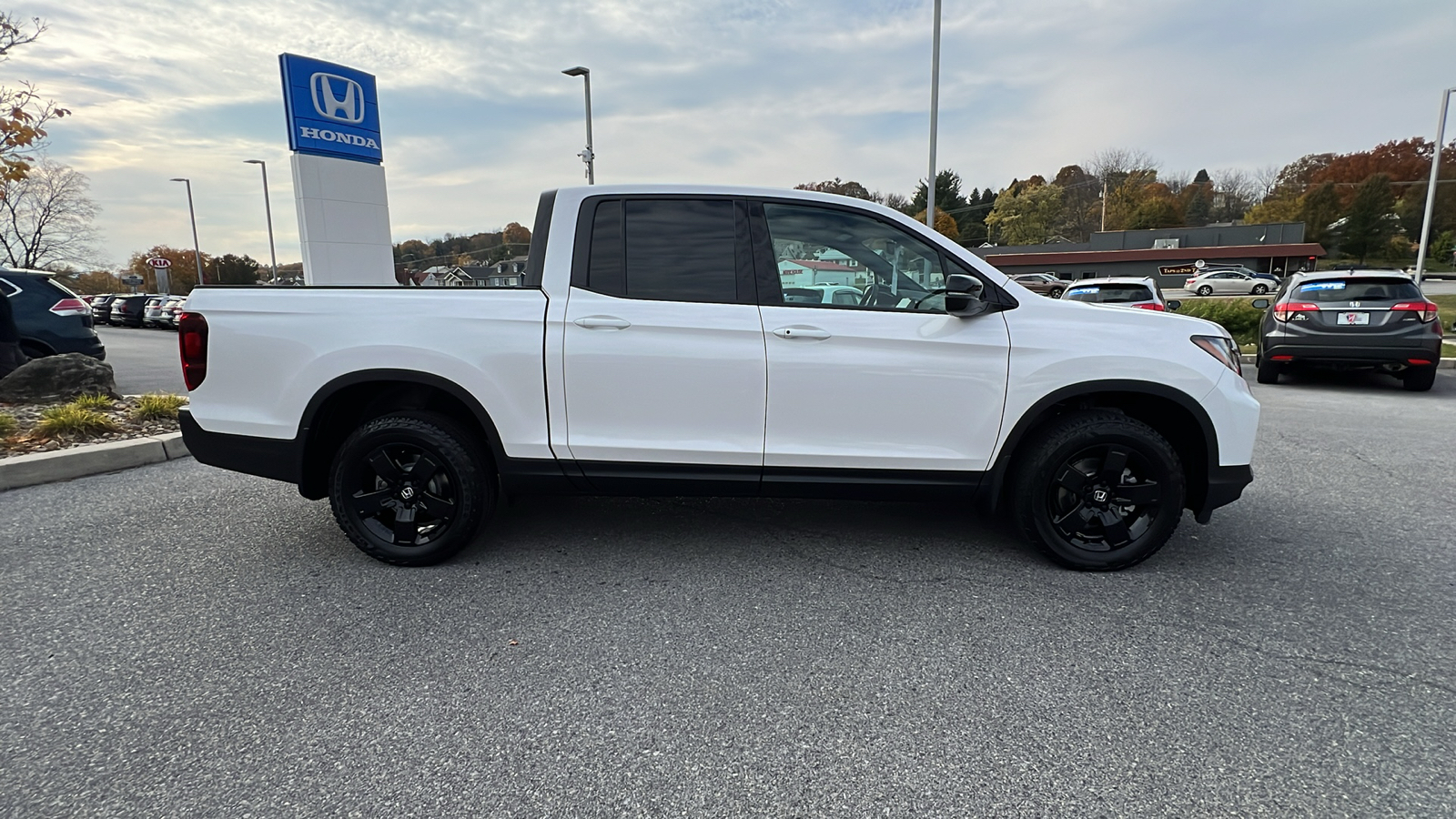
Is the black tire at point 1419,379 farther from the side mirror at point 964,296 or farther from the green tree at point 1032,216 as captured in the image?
the green tree at point 1032,216

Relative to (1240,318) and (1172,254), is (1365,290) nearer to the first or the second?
(1240,318)

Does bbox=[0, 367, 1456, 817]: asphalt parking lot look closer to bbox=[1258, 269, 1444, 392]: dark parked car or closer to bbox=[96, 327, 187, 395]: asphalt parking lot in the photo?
bbox=[96, 327, 187, 395]: asphalt parking lot

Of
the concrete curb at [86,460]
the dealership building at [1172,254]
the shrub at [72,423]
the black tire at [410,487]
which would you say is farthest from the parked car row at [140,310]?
the dealership building at [1172,254]

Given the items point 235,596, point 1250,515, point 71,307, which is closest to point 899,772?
point 235,596

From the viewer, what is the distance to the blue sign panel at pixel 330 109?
10.3m

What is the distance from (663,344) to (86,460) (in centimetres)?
494

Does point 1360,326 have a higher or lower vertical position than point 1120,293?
lower

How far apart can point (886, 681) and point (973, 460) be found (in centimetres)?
131

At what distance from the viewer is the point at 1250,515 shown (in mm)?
4438

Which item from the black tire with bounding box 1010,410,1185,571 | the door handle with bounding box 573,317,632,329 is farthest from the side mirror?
the door handle with bounding box 573,317,632,329

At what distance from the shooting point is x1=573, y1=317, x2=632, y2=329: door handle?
343cm

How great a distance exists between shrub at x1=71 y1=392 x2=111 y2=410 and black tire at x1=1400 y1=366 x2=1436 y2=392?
1463 cm

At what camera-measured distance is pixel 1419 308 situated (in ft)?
28.6

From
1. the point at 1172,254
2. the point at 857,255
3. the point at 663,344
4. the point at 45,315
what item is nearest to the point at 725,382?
the point at 663,344
